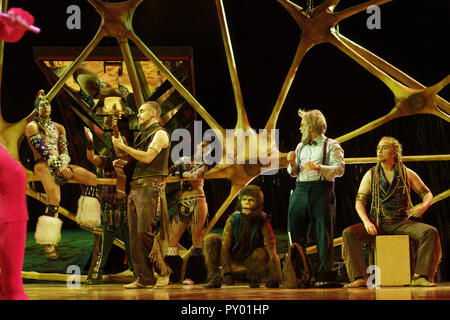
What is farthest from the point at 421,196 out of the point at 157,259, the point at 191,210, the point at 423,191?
the point at 157,259

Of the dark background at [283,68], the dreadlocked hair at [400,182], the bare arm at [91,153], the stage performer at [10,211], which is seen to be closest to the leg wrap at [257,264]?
the dreadlocked hair at [400,182]

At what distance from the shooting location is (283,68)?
6.23 m

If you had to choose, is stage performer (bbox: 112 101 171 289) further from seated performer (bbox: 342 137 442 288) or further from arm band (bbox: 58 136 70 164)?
seated performer (bbox: 342 137 442 288)

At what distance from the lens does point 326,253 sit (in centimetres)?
477

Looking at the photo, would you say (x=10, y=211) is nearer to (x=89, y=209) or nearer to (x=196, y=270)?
(x=89, y=209)

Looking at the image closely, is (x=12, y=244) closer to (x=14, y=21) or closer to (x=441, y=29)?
(x=14, y=21)

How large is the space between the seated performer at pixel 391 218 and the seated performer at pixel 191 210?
145cm

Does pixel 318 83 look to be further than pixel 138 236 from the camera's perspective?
Yes

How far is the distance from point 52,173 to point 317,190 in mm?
2453

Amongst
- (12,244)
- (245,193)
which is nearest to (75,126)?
(245,193)

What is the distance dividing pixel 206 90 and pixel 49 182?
175 cm

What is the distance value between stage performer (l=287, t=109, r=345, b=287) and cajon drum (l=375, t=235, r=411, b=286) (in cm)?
35

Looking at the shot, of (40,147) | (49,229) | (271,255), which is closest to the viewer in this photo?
(271,255)

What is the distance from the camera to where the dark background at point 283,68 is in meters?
6.03
